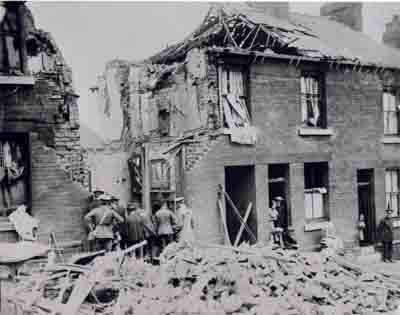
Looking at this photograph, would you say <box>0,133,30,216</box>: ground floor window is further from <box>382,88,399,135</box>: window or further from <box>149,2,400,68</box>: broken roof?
<box>382,88,399,135</box>: window

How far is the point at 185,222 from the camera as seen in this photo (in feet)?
45.1

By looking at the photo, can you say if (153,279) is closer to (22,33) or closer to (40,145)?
(40,145)

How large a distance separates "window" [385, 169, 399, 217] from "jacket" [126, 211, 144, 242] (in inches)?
420

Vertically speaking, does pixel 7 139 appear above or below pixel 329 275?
above

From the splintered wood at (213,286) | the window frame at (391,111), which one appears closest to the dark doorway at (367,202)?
the window frame at (391,111)

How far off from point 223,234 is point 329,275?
490 cm

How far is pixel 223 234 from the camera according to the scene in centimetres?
1533

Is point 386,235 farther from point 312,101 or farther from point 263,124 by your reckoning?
point 263,124

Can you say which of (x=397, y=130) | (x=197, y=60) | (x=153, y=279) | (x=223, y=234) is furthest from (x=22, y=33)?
(x=397, y=130)

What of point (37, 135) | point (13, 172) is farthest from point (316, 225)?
point (13, 172)

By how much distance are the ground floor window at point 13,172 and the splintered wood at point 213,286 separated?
3437mm

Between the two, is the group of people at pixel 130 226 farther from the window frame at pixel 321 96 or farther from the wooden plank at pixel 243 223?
the window frame at pixel 321 96

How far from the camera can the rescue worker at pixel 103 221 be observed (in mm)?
11961

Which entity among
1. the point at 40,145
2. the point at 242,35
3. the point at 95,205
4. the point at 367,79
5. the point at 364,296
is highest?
the point at 242,35
